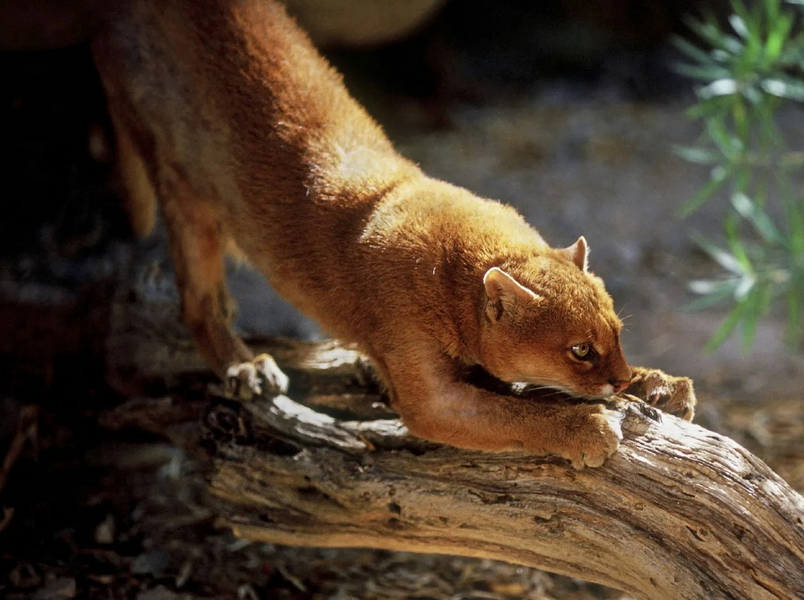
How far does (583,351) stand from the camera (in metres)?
3.07

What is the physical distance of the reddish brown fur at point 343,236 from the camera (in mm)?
3109

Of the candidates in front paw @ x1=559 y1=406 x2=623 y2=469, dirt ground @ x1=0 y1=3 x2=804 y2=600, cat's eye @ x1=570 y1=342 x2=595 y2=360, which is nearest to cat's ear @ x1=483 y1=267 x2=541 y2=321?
cat's eye @ x1=570 y1=342 x2=595 y2=360

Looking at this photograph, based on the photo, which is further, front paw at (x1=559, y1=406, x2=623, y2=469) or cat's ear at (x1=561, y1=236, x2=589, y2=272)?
cat's ear at (x1=561, y1=236, x2=589, y2=272)

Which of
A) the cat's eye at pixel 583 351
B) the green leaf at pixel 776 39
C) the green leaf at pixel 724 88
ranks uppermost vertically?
the green leaf at pixel 776 39

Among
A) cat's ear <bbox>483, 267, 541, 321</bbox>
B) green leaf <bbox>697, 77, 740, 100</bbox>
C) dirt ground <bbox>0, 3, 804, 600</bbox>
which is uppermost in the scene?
green leaf <bbox>697, 77, 740, 100</bbox>

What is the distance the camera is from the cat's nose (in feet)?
10.1

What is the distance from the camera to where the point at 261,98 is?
3.74 metres

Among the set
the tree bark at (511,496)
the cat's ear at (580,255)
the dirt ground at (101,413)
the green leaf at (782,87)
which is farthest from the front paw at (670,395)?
the green leaf at (782,87)

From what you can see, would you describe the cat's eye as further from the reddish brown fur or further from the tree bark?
the tree bark

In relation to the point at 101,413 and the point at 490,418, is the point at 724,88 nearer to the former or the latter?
the point at 490,418

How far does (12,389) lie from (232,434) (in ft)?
5.69

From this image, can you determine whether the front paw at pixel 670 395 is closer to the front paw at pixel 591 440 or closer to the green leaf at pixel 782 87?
the front paw at pixel 591 440

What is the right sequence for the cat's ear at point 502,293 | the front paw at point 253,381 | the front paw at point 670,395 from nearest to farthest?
the cat's ear at point 502,293 < the front paw at point 670,395 < the front paw at point 253,381

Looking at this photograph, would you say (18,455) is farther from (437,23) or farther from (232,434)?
(437,23)
